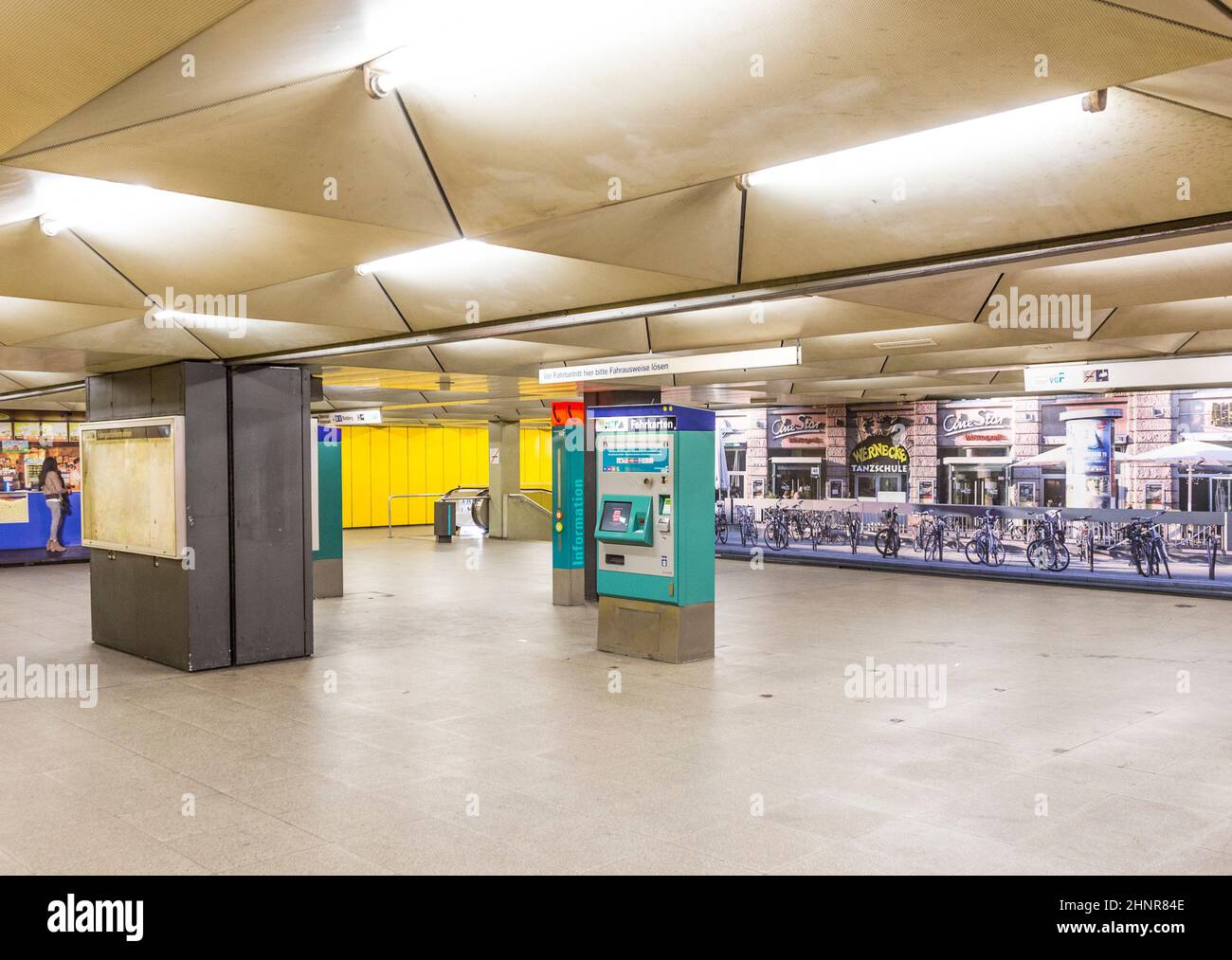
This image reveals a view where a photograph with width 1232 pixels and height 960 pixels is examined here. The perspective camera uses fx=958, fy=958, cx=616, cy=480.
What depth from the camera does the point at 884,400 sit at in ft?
59.5

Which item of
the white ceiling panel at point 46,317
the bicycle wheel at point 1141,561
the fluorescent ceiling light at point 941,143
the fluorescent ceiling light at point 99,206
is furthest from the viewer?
the bicycle wheel at point 1141,561

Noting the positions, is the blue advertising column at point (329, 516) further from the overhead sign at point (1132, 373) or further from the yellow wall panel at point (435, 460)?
the yellow wall panel at point (435, 460)

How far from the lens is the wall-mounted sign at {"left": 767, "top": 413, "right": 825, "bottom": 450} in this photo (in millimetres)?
19203

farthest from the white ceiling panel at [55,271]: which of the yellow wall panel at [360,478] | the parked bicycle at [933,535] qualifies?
the yellow wall panel at [360,478]

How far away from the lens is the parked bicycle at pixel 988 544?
1580 cm

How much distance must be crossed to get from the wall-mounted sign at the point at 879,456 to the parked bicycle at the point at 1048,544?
302 centimetres

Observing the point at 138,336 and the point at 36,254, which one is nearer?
the point at 36,254

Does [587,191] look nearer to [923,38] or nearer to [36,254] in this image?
[923,38]

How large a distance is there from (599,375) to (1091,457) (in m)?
9.45

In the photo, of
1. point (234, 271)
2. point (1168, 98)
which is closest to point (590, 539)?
point (234, 271)

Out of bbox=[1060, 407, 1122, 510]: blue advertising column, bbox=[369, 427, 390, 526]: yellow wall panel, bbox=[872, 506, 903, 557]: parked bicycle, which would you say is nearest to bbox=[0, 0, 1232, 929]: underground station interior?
bbox=[1060, 407, 1122, 510]: blue advertising column

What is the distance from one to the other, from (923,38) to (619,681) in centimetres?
616
